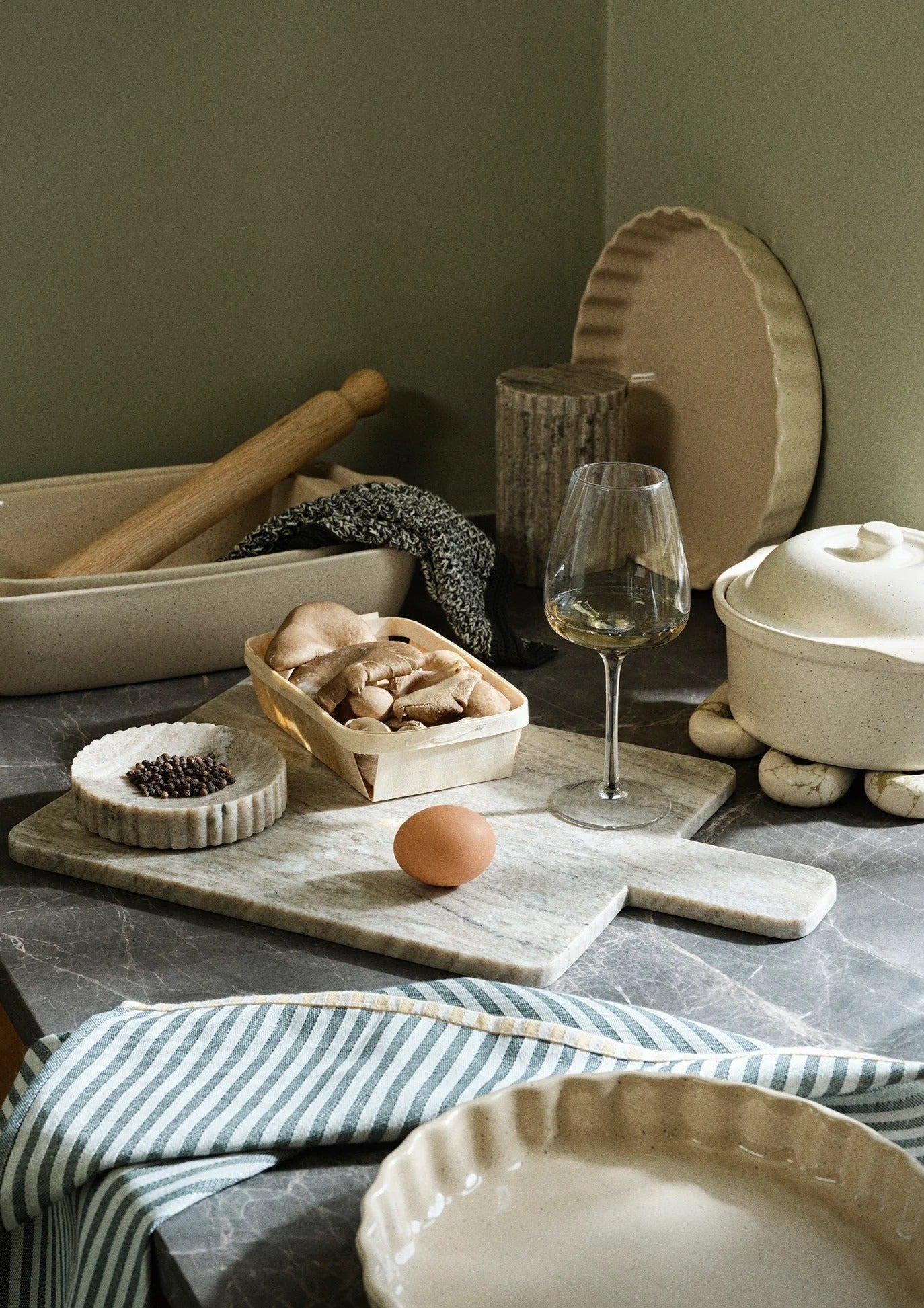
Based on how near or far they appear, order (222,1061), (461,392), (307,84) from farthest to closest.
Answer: (461,392) → (307,84) → (222,1061)

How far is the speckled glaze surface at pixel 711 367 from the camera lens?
52.2 inches

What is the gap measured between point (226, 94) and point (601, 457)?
0.57m

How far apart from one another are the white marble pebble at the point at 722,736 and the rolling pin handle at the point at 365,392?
577mm

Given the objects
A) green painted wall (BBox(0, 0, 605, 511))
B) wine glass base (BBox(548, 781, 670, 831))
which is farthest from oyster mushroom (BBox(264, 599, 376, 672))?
green painted wall (BBox(0, 0, 605, 511))

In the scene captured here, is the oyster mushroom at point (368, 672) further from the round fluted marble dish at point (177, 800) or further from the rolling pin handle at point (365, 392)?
the rolling pin handle at point (365, 392)

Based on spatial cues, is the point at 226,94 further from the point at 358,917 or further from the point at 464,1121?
the point at 464,1121

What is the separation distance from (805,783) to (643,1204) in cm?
47

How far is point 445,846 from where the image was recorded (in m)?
0.88

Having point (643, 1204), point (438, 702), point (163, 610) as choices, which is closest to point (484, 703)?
point (438, 702)

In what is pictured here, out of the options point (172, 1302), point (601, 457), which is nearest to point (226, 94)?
point (601, 457)

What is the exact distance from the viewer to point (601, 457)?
1.44m

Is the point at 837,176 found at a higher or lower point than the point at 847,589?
higher

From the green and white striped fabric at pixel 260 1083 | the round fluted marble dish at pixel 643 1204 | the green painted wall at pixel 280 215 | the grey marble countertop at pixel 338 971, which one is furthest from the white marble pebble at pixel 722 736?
the green painted wall at pixel 280 215

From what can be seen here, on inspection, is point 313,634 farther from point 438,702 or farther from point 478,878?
point 478,878
